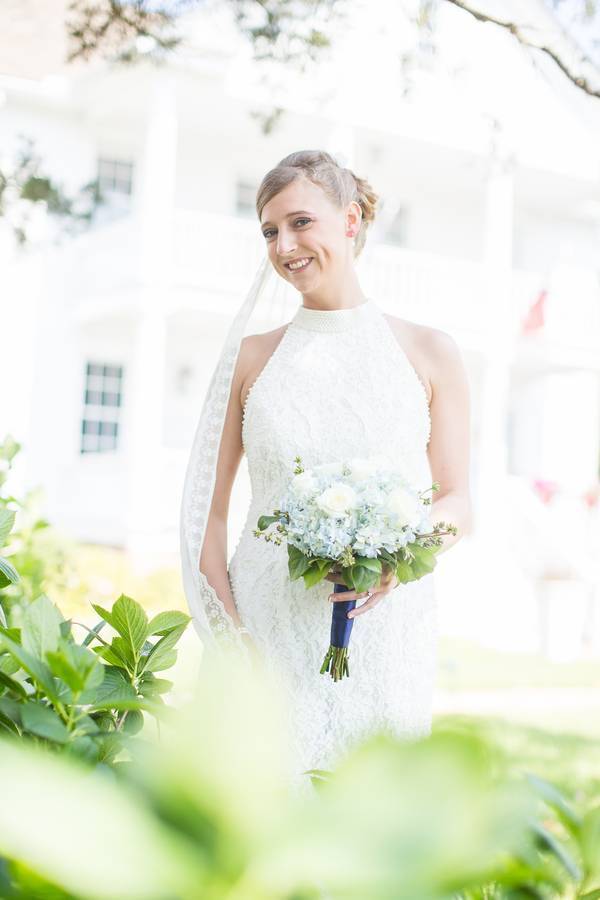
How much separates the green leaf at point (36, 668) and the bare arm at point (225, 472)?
2.15 meters

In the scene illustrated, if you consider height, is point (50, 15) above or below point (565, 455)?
above

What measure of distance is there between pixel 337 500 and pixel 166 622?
1277mm

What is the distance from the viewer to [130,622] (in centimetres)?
90

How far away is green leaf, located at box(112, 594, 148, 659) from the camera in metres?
0.90

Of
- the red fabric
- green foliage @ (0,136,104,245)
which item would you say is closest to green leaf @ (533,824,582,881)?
green foliage @ (0,136,104,245)

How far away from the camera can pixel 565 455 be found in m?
17.2

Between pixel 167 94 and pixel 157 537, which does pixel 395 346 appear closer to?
pixel 157 537

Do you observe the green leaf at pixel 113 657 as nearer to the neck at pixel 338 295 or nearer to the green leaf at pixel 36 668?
the green leaf at pixel 36 668

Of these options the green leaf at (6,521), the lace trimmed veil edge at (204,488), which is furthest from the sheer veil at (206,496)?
the green leaf at (6,521)

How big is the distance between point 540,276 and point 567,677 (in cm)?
752

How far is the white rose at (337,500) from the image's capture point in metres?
2.19

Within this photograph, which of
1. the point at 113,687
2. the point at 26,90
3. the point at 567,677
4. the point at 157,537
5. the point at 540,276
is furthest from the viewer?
the point at 540,276

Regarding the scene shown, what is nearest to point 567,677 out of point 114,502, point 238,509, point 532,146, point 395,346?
point 114,502

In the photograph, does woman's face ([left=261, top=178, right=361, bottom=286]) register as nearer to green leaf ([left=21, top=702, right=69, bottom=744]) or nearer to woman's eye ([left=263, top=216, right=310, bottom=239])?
woman's eye ([left=263, top=216, right=310, bottom=239])
